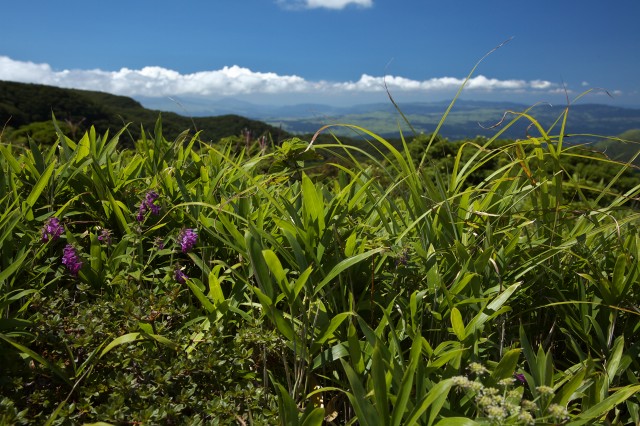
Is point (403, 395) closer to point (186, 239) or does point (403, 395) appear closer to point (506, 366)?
point (506, 366)

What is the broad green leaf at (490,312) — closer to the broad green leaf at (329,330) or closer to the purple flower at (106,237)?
the broad green leaf at (329,330)

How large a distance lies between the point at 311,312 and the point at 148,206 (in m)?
0.88

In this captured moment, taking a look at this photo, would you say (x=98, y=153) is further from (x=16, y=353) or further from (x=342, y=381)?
(x=342, y=381)

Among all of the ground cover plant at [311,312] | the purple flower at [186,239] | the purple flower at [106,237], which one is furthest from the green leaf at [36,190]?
the purple flower at [186,239]

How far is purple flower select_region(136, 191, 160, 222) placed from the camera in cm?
205

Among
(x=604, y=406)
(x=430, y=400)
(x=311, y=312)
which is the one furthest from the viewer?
(x=311, y=312)

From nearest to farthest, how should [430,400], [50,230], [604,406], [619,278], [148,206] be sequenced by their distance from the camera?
[430,400] < [604,406] < [619,278] < [50,230] < [148,206]

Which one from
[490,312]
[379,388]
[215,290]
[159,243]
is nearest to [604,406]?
[490,312]

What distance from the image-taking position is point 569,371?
5.65 ft

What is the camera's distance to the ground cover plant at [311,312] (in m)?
1.41

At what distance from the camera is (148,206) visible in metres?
2.11

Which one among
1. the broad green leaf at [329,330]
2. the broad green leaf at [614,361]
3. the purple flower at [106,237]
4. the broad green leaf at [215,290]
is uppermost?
the purple flower at [106,237]

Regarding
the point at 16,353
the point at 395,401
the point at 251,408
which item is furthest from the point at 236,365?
the point at 16,353

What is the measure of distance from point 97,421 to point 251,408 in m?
0.41
